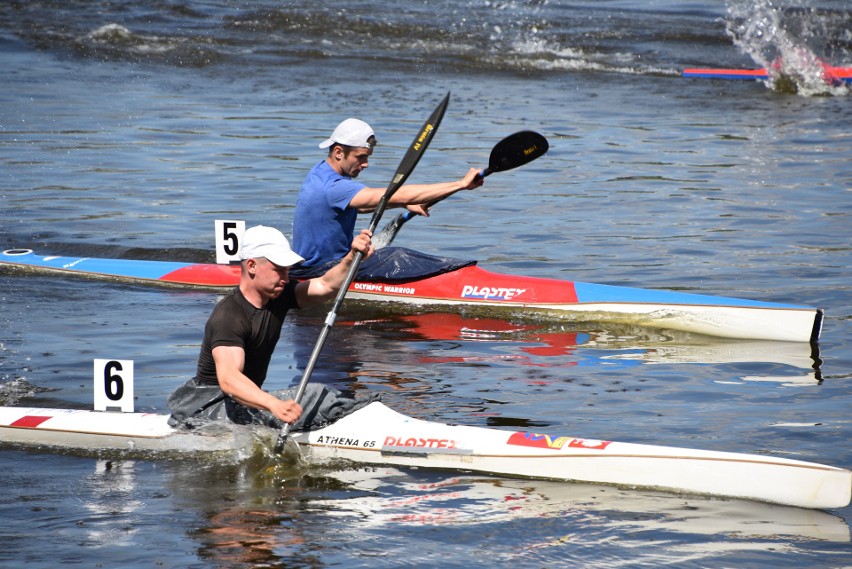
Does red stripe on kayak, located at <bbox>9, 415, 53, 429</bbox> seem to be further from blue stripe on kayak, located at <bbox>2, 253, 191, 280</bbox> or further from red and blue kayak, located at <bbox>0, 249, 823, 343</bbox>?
blue stripe on kayak, located at <bbox>2, 253, 191, 280</bbox>

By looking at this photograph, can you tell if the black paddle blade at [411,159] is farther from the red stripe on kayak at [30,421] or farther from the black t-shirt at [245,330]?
the red stripe on kayak at [30,421]

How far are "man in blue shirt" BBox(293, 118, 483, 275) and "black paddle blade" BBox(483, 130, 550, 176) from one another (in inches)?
11.6

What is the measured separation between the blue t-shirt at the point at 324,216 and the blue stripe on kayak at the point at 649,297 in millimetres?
1902

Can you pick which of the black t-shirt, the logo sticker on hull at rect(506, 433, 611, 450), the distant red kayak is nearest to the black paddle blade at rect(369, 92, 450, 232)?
the black t-shirt

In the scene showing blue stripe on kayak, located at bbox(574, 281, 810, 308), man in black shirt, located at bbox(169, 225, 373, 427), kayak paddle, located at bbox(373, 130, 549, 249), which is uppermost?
kayak paddle, located at bbox(373, 130, 549, 249)

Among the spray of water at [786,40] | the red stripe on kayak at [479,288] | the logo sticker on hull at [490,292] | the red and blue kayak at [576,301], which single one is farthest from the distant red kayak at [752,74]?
the logo sticker on hull at [490,292]

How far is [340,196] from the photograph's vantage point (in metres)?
8.67

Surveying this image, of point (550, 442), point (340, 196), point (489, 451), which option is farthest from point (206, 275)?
point (550, 442)

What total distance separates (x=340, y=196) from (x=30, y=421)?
2.81 meters

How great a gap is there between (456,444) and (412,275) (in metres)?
3.64

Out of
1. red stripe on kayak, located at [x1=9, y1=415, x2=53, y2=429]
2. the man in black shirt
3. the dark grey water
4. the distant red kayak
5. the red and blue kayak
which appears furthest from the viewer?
the distant red kayak

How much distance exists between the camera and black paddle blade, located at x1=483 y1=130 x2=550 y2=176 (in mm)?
8461

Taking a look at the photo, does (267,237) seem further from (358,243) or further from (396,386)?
(396,386)

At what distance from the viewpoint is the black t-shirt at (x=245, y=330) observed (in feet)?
19.9
